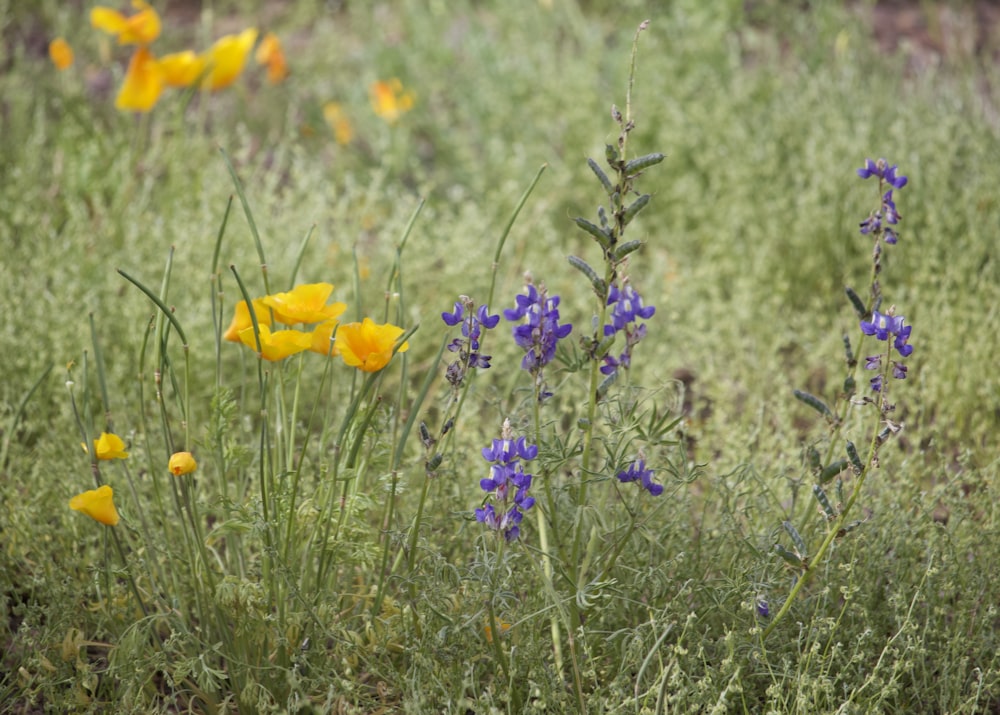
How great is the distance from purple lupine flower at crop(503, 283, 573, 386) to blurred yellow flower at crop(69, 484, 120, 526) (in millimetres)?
664

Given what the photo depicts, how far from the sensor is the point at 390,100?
3881 mm

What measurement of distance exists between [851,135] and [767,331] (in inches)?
36.9

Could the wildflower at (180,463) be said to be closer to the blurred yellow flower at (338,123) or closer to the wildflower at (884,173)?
the wildflower at (884,173)

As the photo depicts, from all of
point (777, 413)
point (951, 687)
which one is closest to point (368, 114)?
point (777, 413)

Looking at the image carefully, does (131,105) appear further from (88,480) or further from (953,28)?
(953,28)

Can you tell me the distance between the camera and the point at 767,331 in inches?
117

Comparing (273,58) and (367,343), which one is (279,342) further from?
(273,58)

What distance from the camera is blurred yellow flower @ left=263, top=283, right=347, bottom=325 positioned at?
5.17 ft

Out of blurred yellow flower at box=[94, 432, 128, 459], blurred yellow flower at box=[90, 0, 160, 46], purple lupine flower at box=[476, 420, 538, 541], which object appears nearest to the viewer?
purple lupine flower at box=[476, 420, 538, 541]

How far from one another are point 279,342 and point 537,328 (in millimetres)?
397

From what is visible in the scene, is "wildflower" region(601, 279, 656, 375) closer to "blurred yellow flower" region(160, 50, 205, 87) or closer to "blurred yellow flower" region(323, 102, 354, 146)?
"blurred yellow flower" region(160, 50, 205, 87)

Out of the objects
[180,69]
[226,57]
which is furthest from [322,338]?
[226,57]

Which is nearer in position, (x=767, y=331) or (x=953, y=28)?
(x=767, y=331)

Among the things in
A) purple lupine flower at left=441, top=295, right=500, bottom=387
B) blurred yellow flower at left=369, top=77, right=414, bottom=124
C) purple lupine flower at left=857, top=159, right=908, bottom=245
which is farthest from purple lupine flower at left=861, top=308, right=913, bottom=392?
blurred yellow flower at left=369, top=77, right=414, bottom=124
